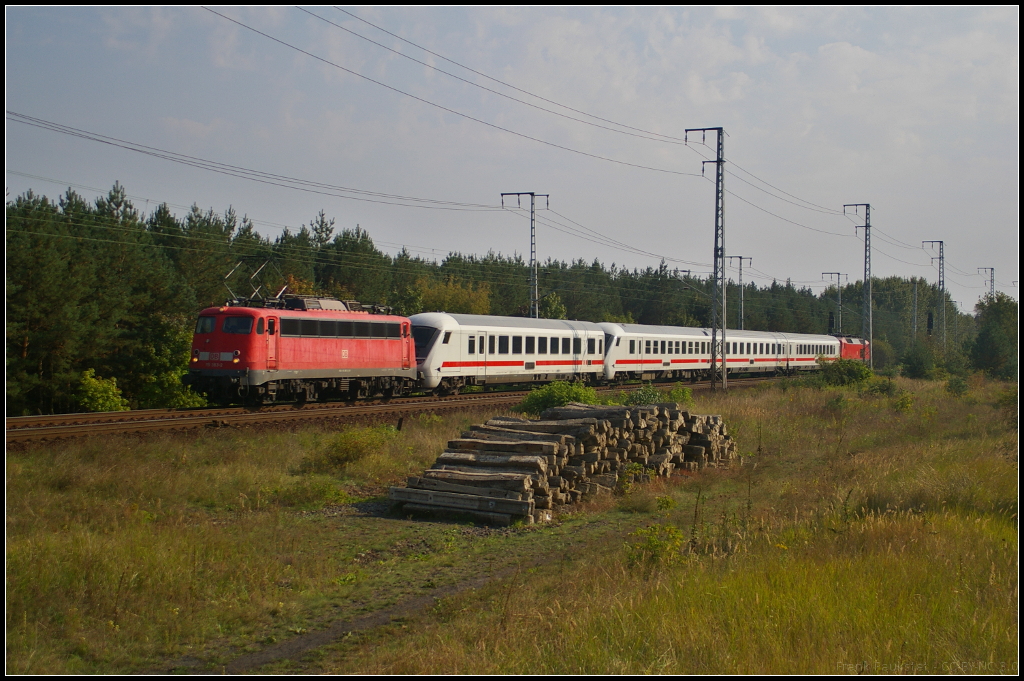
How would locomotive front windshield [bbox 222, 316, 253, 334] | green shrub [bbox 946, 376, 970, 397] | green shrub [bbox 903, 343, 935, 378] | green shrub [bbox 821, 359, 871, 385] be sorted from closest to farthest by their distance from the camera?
locomotive front windshield [bbox 222, 316, 253, 334], green shrub [bbox 946, 376, 970, 397], green shrub [bbox 821, 359, 871, 385], green shrub [bbox 903, 343, 935, 378]

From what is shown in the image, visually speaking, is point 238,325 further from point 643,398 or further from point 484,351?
point 643,398

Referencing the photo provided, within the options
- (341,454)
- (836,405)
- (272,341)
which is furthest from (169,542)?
(836,405)

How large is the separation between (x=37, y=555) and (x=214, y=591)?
87.5 inches

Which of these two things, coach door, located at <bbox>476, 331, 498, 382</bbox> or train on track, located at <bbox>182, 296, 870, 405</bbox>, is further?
coach door, located at <bbox>476, 331, 498, 382</bbox>

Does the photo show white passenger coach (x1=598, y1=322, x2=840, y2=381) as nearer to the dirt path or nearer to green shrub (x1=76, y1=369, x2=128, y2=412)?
green shrub (x1=76, y1=369, x2=128, y2=412)

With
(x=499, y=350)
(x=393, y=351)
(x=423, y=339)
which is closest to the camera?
(x=393, y=351)

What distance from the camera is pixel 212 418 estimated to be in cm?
1906

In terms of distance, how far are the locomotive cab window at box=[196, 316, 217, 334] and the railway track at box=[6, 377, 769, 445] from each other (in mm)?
2437


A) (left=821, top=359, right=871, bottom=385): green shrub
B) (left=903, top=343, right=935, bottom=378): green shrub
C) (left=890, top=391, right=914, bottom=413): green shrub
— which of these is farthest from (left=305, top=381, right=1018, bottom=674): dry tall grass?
(left=903, top=343, right=935, bottom=378): green shrub

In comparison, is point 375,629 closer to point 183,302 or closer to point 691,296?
point 183,302

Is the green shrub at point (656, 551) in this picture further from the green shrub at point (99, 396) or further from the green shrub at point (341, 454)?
the green shrub at point (99, 396)

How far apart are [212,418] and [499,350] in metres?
13.9

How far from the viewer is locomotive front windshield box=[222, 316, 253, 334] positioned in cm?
2117

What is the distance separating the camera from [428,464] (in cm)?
1548
